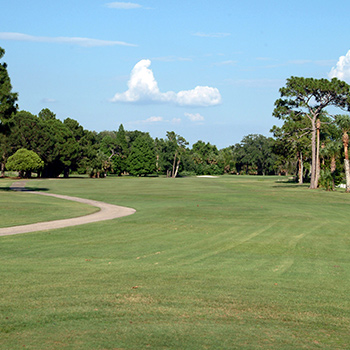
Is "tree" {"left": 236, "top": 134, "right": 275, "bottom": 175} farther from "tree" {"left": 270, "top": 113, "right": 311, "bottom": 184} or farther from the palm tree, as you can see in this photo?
the palm tree

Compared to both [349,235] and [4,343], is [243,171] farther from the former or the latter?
[4,343]

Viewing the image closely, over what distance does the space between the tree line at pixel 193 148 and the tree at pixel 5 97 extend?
9cm

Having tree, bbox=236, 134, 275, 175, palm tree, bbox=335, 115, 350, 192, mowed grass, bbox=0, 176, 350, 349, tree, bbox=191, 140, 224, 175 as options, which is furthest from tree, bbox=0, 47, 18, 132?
tree, bbox=236, 134, 275, 175

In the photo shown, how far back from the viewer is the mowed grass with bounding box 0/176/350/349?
275 inches

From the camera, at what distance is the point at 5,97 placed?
46.8 metres

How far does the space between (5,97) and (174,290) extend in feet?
136

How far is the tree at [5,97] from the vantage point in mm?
46594

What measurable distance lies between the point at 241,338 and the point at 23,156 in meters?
93.6

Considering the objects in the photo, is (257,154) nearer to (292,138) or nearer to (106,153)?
(106,153)

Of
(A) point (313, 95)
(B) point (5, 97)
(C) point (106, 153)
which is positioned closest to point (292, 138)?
(A) point (313, 95)

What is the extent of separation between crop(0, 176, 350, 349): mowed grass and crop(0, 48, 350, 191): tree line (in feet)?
116

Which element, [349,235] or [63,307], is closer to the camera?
[63,307]

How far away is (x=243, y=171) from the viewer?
174 metres

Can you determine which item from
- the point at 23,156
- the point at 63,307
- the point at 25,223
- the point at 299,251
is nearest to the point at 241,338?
the point at 63,307
